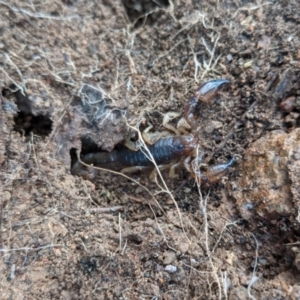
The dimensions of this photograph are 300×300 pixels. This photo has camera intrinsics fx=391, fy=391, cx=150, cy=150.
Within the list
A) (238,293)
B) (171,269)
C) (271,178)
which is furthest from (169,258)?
(271,178)

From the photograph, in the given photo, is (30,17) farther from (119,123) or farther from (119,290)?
(119,290)

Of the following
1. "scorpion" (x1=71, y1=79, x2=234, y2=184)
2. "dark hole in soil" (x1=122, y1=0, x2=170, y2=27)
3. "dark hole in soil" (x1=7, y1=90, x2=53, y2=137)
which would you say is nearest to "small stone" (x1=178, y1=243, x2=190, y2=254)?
"scorpion" (x1=71, y1=79, x2=234, y2=184)

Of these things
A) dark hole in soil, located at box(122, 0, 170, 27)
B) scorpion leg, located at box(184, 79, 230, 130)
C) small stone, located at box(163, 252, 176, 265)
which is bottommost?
small stone, located at box(163, 252, 176, 265)

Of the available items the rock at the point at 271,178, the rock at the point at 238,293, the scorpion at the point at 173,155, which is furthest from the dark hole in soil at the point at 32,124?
the rock at the point at 238,293

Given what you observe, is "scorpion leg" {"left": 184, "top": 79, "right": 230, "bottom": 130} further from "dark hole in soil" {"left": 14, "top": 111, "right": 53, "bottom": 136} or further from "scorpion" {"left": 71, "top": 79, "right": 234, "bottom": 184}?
"dark hole in soil" {"left": 14, "top": 111, "right": 53, "bottom": 136}

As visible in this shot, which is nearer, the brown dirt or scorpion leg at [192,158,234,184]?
the brown dirt

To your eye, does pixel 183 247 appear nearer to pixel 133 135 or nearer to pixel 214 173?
pixel 214 173
